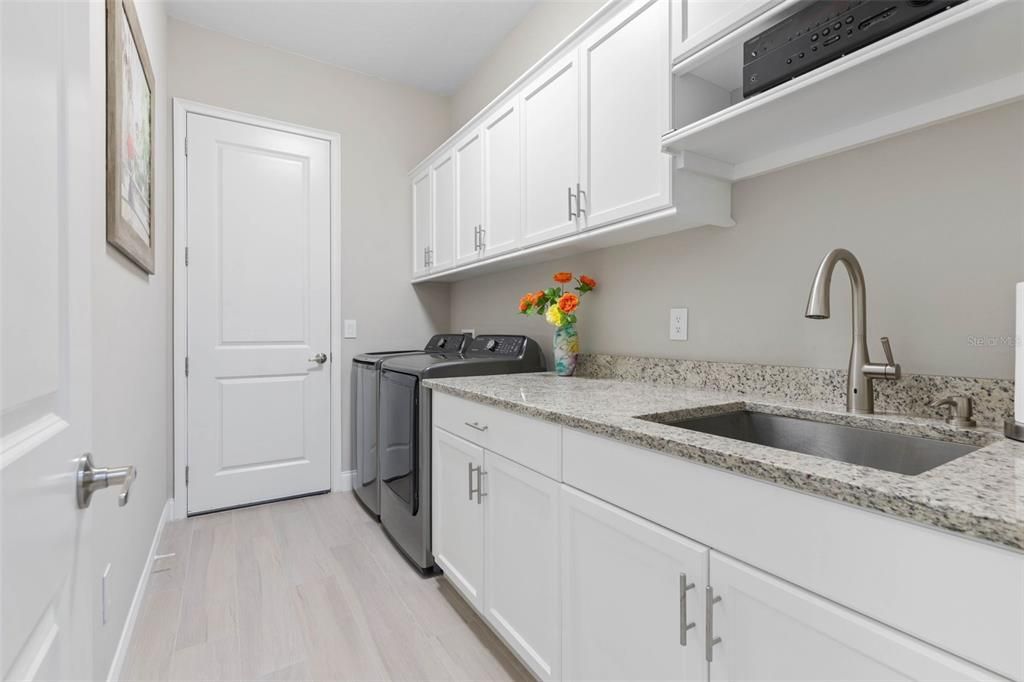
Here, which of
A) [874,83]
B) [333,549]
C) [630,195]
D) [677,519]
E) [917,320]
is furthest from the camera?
[333,549]

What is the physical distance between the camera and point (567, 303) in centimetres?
206

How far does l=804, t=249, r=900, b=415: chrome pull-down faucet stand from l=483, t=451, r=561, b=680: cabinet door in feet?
2.50

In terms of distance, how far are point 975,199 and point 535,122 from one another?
1453 mm

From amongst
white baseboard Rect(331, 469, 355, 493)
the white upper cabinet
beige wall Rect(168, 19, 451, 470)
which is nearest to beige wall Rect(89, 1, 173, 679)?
beige wall Rect(168, 19, 451, 470)

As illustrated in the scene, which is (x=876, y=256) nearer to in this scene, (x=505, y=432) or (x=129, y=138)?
(x=505, y=432)

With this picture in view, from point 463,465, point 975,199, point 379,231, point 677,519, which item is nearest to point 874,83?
point 975,199

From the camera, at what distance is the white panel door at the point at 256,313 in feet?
9.07

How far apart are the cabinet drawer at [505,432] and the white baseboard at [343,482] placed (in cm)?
159

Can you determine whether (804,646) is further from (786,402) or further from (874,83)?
(874,83)

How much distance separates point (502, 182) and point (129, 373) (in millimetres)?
1646

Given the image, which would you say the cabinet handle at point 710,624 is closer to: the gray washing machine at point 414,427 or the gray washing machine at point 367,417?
the gray washing machine at point 414,427

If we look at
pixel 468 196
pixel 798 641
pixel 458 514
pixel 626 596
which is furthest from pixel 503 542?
pixel 468 196

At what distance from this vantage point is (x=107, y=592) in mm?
1347

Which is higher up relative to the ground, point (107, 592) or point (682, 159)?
point (682, 159)
